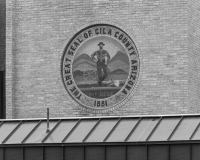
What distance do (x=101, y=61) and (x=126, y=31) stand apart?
1703 millimetres

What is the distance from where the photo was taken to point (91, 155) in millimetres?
33406

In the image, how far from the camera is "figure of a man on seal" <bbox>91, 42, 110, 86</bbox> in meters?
41.4

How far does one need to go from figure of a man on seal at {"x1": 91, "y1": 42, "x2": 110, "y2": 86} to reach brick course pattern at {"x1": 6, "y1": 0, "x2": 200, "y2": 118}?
4.06ft

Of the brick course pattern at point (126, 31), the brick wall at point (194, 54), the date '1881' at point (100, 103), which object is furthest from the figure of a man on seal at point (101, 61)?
the brick wall at point (194, 54)

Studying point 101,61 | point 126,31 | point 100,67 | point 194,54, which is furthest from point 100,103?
point 194,54

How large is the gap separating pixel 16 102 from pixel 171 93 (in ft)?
22.5

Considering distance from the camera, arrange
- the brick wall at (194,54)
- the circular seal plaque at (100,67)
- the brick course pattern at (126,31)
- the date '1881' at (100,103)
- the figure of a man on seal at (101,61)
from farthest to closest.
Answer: the figure of a man on seal at (101,61)
the date '1881' at (100,103)
the circular seal plaque at (100,67)
the brick wall at (194,54)
the brick course pattern at (126,31)

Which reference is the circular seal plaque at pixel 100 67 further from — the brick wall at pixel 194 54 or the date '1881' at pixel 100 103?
the brick wall at pixel 194 54

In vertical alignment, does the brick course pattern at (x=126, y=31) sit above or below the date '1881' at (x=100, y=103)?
above

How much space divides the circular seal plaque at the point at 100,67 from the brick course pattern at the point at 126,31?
30 cm

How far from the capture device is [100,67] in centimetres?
4150

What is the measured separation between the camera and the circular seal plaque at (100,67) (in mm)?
41000

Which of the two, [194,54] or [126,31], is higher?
[126,31]

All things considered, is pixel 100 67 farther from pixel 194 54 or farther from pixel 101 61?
pixel 194 54
